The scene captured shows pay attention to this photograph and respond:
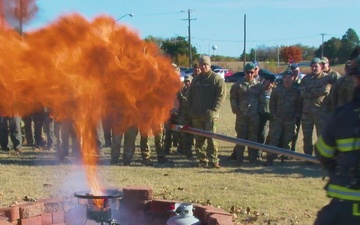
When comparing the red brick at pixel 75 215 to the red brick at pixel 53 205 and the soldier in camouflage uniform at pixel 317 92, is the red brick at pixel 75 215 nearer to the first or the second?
the red brick at pixel 53 205

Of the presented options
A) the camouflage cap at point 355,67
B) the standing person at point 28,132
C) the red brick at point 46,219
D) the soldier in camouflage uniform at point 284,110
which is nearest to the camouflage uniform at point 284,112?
the soldier in camouflage uniform at point 284,110

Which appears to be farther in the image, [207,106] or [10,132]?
[10,132]

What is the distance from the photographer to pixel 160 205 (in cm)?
775

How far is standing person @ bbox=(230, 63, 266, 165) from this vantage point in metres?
12.7

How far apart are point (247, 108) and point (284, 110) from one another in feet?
2.45

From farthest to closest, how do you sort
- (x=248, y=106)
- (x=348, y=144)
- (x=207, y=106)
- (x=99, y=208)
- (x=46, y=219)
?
(x=248, y=106) < (x=207, y=106) < (x=46, y=219) < (x=99, y=208) < (x=348, y=144)

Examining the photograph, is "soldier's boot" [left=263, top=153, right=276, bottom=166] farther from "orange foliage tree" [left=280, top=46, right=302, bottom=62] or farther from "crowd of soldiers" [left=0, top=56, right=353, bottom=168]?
"orange foliage tree" [left=280, top=46, right=302, bottom=62]

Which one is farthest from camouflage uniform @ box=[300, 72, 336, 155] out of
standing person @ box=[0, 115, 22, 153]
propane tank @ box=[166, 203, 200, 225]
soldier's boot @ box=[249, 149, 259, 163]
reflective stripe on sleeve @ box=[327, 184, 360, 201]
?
reflective stripe on sleeve @ box=[327, 184, 360, 201]

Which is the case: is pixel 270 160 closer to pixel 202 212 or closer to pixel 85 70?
pixel 202 212

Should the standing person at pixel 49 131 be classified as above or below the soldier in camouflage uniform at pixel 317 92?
below

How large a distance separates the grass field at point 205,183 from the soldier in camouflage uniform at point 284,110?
56cm

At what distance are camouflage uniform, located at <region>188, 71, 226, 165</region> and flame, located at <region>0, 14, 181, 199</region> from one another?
11.7 feet

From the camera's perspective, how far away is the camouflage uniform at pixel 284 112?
41.6 ft

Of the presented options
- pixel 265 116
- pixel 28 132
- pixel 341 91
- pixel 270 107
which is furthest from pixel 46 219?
pixel 28 132
